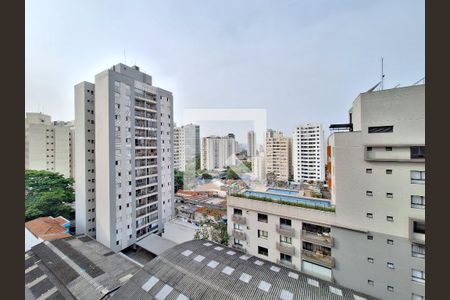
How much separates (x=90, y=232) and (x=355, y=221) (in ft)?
48.2

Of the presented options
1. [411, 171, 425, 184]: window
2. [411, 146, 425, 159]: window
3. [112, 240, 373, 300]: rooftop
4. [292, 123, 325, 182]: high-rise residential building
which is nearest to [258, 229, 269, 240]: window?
[112, 240, 373, 300]: rooftop

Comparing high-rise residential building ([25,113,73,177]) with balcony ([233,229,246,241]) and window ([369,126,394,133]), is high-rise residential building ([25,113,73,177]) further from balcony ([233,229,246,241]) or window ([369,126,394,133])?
window ([369,126,394,133])

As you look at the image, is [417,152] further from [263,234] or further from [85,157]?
[85,157]

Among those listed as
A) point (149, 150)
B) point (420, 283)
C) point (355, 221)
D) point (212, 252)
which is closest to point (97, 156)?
point (149, 150)

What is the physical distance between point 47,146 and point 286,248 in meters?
29.1

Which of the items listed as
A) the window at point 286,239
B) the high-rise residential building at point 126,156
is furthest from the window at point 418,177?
the high-rise residential building at point 126,156

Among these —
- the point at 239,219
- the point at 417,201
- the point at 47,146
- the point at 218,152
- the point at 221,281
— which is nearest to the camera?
the point at 417,201

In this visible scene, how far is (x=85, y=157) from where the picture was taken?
39.6 feet

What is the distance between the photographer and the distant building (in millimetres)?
10500

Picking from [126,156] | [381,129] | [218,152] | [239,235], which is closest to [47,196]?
[126,156]

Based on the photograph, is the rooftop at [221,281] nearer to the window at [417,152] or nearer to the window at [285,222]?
the window at [285,222]

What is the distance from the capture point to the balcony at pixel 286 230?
688cm

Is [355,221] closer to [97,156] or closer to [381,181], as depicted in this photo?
[381,181]

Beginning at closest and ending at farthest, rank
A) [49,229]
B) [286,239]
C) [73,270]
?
[286,239]
[73,270]
[49,229]
